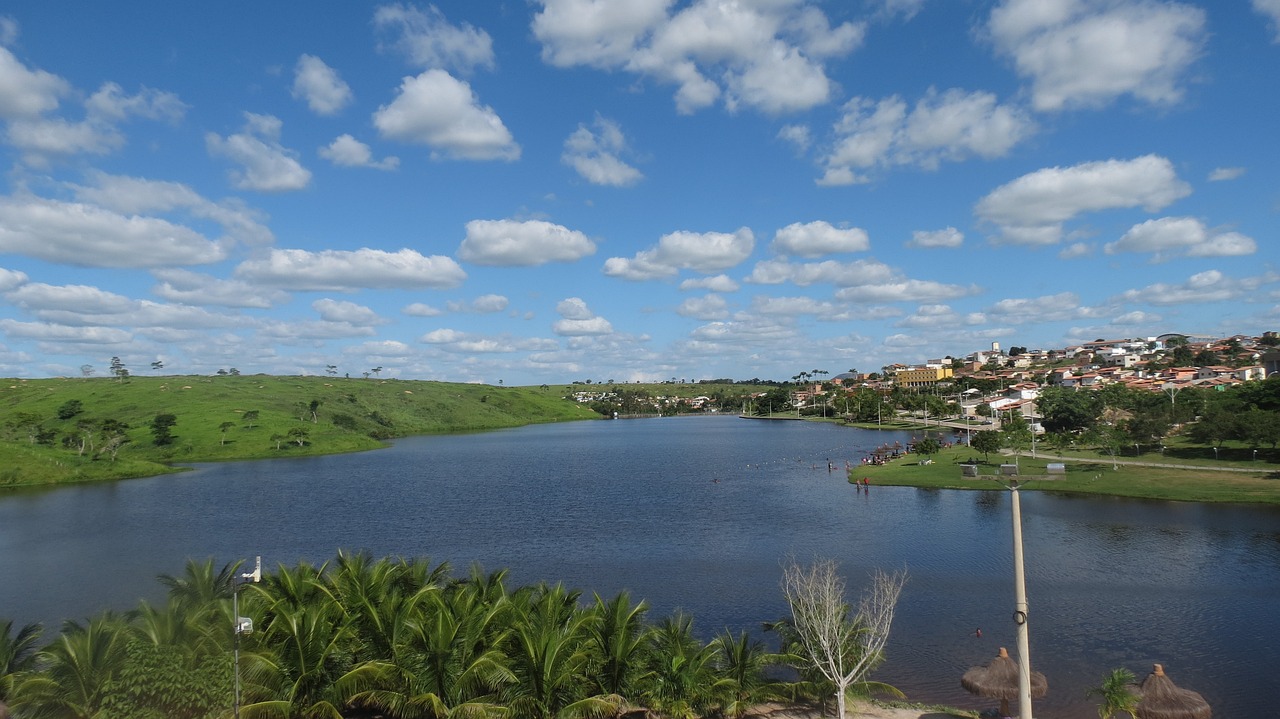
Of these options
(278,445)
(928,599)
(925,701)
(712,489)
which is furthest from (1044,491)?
(278,445)

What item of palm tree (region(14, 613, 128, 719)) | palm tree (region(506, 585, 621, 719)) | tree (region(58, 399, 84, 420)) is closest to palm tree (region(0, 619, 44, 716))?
palm tree (region(14, 613, 128, 719))

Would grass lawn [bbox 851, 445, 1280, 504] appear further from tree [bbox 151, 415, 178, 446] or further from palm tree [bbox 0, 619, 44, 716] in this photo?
tree [bbox 151, 415, 178, 446]

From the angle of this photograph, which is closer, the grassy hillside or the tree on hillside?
the grassy hillside

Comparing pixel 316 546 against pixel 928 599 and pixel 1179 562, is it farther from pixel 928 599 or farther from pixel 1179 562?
pixel 1179 562

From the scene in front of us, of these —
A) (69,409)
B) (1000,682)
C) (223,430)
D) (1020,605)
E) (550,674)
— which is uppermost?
(1020,605)

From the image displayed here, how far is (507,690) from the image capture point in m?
20.7

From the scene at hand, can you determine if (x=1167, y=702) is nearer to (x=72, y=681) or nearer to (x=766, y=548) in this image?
(x=766, y=548)

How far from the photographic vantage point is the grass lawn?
58.9 meters

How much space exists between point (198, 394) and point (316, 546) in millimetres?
144775

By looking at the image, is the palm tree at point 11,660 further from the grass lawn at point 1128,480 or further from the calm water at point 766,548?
the grass lawn at point 1128,480

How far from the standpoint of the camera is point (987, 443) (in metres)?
86.4

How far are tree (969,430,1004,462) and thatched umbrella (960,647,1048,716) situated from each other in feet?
216

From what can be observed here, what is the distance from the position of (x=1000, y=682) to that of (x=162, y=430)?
143675 millimetres

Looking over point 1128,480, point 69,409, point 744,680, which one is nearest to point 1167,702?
point 744,680
